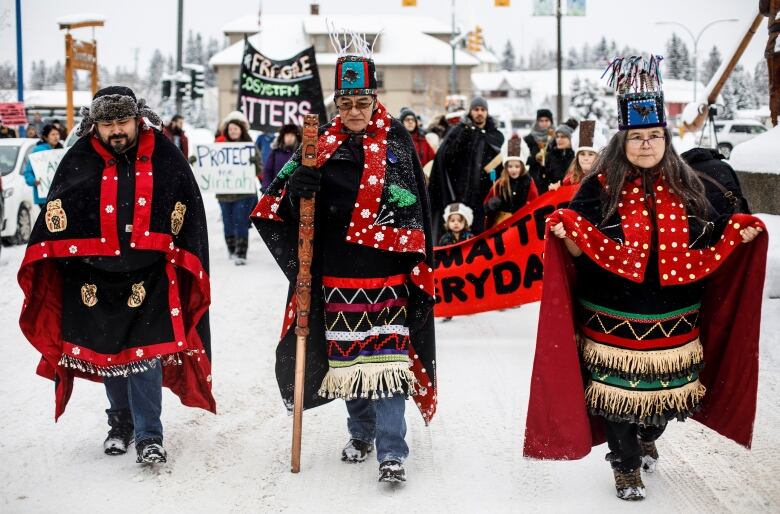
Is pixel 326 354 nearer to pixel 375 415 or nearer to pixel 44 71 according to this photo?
pixel 375 415

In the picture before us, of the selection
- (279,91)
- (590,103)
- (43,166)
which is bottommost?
(43,166)

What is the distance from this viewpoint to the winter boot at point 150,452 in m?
4.76

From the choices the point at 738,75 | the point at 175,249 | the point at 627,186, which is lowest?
the point at 175,249

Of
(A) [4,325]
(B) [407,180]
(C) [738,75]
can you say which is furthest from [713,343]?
(C) [738,75]

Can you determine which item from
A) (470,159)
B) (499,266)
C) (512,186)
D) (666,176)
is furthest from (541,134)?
(666,176)

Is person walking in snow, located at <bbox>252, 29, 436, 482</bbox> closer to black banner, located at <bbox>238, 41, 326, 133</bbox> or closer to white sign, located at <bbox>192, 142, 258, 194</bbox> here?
white sign, located at <bbox>192, 142, 258, 194</bbox>

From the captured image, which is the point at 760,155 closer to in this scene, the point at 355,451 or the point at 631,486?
the point at 631,486

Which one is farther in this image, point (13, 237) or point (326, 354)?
point (13, 237)

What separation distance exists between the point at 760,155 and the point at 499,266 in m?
2.98

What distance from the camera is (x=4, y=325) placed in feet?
27.9

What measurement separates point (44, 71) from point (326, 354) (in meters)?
155

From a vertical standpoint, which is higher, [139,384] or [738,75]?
→ [738,75]

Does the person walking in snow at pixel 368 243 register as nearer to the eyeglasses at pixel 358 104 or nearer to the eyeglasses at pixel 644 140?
the eyeglasses at pixel 358 104

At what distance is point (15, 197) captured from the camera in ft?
44.7
